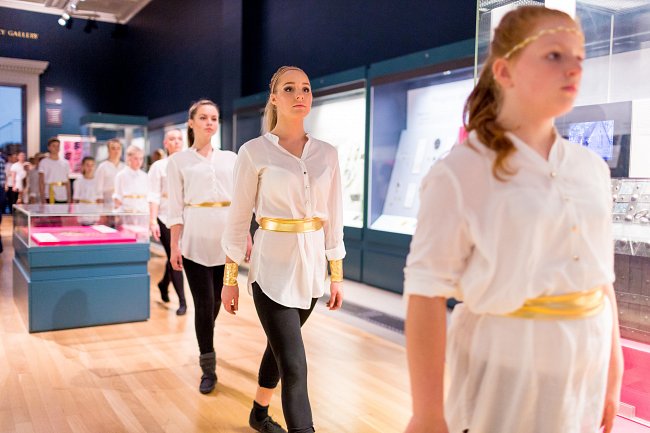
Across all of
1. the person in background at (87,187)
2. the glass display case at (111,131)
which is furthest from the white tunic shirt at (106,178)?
the glass display case at (111,131)

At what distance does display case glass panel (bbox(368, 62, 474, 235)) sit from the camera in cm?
584

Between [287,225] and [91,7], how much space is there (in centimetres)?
1446

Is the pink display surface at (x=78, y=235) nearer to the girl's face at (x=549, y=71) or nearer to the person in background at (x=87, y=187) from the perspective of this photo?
the person in background at (x=87, y=187)

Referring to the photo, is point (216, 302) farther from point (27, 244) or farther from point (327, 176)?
point (27, 244)

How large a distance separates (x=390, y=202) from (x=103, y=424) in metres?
4.02

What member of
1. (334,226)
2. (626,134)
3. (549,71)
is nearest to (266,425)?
(334,226)

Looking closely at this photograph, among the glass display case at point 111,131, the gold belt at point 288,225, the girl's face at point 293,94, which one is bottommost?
the gold belt at point 288,225

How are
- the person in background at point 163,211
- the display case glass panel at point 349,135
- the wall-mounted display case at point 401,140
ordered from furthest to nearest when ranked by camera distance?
1. the display case glass panel at point 349,135
2. the wall-mounted display case at point 401,140
3. the person in background at point 163,211

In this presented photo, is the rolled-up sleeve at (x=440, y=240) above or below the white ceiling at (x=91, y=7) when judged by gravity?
below

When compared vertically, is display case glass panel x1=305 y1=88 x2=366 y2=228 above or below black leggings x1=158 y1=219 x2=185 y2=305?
above

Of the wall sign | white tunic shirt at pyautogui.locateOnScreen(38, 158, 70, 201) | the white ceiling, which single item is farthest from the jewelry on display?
the wall sign

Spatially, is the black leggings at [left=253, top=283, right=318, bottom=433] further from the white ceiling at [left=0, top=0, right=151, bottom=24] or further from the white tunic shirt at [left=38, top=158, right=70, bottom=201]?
the white ceiling at [left=0, top=0, right=151, bottom=24]

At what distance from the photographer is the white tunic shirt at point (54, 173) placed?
31.5 feet

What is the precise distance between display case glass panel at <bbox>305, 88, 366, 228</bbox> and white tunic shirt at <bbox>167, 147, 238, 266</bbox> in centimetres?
323
